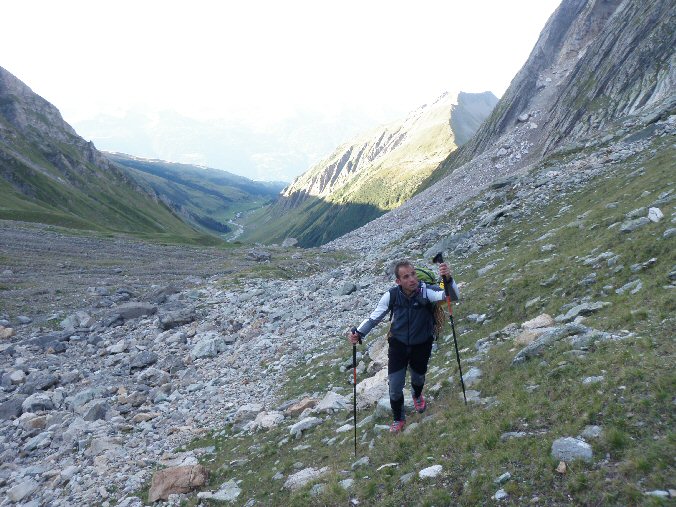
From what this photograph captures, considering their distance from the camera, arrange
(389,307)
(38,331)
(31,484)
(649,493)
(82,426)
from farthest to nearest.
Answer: (38,331), (82,426), (31,484), (389,307), (649,493)

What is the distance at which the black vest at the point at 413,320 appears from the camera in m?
10.4

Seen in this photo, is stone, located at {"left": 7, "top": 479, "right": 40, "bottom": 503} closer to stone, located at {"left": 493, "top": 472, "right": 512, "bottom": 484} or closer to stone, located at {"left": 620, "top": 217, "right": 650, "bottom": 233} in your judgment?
stone, located at {"left": 493, "top": 472, "right": 512, "bottom": 484}

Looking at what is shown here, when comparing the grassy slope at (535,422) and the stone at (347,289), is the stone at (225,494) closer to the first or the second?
the grassy slope at (535,422)

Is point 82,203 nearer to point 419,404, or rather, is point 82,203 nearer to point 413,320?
point 419,404

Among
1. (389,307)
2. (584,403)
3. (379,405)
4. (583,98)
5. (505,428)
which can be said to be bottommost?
(379,405)

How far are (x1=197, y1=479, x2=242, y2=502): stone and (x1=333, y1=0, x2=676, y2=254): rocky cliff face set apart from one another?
115 feet

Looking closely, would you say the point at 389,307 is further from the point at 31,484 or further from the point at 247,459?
the point at 31,484

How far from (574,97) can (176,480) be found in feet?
220

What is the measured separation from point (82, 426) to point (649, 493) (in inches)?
729

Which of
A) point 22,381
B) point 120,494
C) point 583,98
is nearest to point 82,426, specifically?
point 120,494

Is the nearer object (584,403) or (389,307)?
(584,403)

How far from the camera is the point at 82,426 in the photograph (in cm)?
1742

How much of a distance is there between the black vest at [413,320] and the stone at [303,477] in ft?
11.7

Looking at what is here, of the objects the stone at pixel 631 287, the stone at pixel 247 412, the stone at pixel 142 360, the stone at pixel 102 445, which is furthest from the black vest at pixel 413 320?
the stone at pixel 142 360
